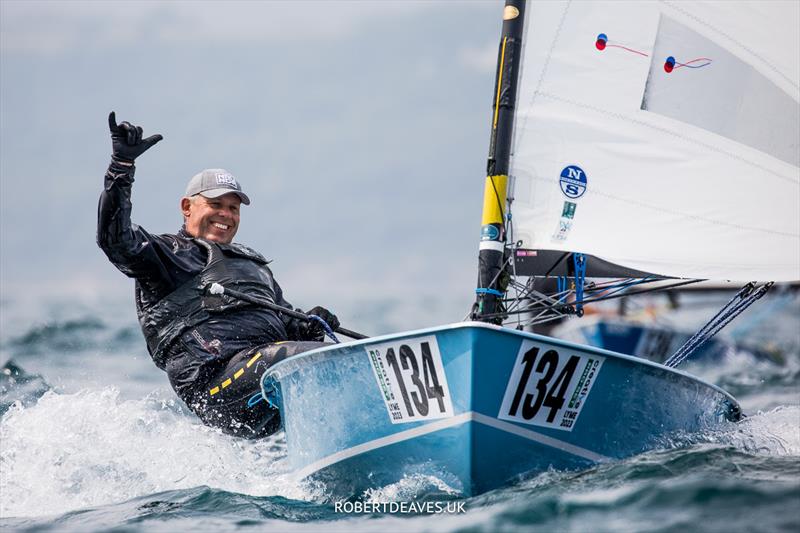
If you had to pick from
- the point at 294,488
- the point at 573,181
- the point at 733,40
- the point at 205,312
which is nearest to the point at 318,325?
the point at 205,312

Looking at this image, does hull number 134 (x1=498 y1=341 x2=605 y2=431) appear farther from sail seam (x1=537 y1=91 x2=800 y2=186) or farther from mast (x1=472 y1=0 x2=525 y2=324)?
sail seam (x1=537 y1=91 x2=800 y2=186)

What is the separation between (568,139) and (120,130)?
2.12 m

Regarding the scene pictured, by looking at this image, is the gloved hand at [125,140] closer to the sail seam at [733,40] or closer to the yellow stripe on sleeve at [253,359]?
the yellow stripe on sleeve at [253,359]

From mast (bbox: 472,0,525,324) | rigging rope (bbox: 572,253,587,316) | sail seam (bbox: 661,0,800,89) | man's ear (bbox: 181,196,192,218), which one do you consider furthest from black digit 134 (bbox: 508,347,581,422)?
man's ear (bbox: 181,196,192,218)

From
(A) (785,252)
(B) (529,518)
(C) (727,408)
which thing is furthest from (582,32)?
(B) (529,518)

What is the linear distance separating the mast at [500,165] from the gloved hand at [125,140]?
1.64m

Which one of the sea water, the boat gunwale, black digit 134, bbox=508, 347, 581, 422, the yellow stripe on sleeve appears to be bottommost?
the sea water

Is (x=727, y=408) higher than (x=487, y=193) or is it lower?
lower

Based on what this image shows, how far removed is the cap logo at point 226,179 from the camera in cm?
550

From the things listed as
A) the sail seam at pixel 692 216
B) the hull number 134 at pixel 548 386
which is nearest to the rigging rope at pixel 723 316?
the sail seam at pixel 692 216

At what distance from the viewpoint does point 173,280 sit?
5090 mm

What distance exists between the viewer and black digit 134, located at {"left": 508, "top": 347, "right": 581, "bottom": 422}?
392 centimetres

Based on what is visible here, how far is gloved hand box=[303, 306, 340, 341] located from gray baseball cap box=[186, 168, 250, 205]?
2.44 feet

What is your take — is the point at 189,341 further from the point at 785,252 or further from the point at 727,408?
the point at 785,252
